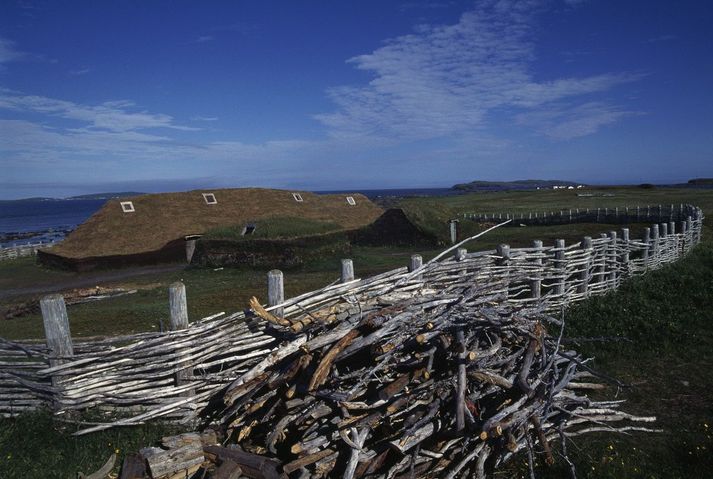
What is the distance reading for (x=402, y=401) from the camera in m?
4.50

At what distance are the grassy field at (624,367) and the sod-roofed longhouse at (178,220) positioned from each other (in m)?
7.73

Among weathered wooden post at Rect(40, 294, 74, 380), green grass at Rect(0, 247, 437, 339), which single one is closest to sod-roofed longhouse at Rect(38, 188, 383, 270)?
green grass at Rect(0, 247, 437, 339)

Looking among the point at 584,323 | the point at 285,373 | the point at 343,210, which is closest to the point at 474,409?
the point at 285,373

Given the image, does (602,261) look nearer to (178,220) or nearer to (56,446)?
(56,446)

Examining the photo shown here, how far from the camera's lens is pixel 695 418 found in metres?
5.41

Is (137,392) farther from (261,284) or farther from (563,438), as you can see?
(261,284)

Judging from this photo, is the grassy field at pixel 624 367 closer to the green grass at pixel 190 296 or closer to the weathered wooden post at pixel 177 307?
the green grass at pixel 190 296

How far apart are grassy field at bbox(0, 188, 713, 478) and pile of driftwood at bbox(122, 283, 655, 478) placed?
0.43 metres

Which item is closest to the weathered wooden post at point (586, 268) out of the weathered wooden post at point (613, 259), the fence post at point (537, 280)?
the weathered wooden post at point (613, 259)

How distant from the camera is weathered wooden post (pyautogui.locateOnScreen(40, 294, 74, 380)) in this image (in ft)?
17.2

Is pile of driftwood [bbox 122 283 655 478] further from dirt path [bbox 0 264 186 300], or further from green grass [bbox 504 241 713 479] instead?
dirt path [bbox 0 264 186 300]

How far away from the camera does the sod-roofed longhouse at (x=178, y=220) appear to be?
21.6m

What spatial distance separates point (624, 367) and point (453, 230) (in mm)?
15435

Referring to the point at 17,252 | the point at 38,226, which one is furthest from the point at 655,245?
the point at 38,226
